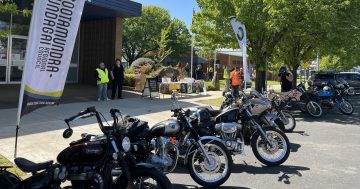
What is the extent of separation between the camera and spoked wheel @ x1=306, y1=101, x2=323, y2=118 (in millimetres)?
13422

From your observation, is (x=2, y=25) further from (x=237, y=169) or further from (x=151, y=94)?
(x=237, y=169)

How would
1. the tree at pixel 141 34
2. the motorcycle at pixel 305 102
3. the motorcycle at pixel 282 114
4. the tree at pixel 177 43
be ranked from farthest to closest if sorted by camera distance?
the tree at pixel 177 43, the tree at pixel 141 34, the motorcycle at pixel 305 102, the motorcycle at pixel 282 114

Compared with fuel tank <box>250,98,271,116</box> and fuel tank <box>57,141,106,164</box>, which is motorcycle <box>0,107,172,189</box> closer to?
fuel tank <box>57,141,106,164</box>

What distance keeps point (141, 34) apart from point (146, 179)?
50.7 metres

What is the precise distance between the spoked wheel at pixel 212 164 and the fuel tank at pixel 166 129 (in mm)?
405

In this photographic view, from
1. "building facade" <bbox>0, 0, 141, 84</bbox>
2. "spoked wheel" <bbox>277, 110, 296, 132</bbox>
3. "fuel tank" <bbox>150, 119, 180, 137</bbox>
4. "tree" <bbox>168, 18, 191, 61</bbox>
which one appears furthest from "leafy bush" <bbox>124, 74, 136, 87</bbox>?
"tree" <bbox>168, 18, 191, 61</bbox>

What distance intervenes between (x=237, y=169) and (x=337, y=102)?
31.3ft

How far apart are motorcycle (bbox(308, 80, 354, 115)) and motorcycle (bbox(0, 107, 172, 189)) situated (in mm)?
11205

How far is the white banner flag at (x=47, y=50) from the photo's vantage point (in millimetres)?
5406

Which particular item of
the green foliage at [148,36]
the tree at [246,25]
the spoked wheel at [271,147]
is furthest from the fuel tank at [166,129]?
the green foliage at [148,36]

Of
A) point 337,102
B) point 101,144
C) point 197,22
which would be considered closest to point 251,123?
point 101,144

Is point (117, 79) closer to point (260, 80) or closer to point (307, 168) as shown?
point (260, 80)

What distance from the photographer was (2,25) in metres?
18.1

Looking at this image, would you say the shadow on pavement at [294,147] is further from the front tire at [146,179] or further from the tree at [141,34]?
the tree at [141,34]
